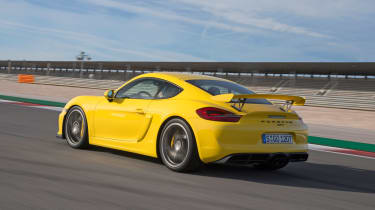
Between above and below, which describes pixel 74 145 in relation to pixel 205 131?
below

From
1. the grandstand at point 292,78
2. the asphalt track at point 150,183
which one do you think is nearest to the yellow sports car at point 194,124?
the asphalt track at point 150,183

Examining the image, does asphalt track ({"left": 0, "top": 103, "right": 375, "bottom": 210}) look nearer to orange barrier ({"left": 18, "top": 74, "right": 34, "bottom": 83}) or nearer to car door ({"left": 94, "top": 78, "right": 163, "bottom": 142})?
car door ({"left": 94, "top": 78, "right": 163, "bottom": 142})

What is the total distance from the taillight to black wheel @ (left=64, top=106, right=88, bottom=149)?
2301 millimetres

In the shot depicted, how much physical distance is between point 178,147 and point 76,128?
2.21 metres

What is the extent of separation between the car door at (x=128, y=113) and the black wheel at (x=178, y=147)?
358 millimetres

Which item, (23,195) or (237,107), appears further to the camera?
(237,107)

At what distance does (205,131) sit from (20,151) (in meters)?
2.74

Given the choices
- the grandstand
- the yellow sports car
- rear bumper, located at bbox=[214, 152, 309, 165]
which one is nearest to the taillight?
the yellow sports car

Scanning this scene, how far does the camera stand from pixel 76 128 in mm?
6953

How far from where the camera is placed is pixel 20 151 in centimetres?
621

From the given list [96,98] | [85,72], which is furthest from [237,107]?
[85,72]

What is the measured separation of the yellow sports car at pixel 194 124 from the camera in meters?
5.12

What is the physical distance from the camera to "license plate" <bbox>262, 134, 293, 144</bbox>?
17.4 ft

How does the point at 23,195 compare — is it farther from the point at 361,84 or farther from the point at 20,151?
the point at 361,84
